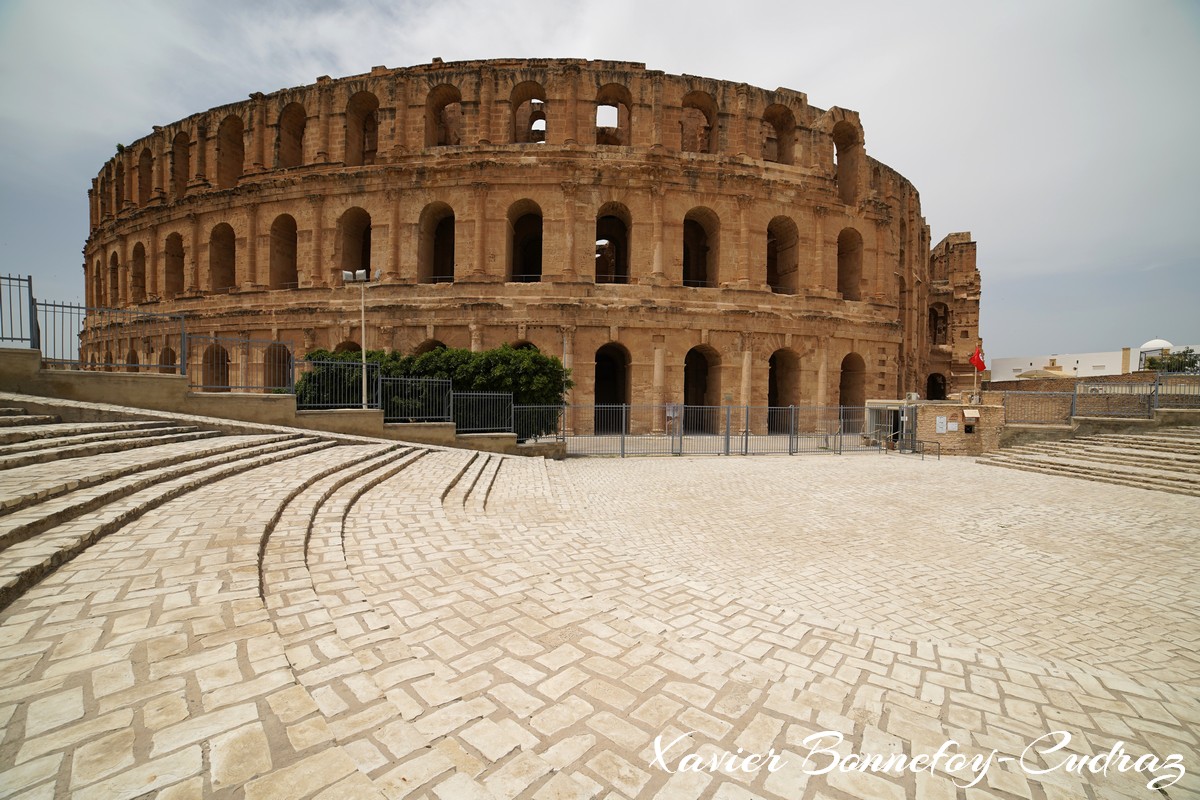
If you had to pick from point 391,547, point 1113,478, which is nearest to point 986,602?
point 391,547

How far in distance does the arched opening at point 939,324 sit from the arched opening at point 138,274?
49.2 m

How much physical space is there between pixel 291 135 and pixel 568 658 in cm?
2740

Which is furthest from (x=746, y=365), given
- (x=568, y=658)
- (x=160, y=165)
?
(x=160, y=165)

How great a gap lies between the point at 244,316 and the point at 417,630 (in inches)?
918

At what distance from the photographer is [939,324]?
3281cm

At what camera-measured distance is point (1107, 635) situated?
12.1ft

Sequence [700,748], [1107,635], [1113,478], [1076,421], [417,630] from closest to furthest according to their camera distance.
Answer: [700,748], [417,630], [1107,635], [1113,478], [1076,421]

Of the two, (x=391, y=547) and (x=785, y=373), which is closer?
(x=391, y=547)

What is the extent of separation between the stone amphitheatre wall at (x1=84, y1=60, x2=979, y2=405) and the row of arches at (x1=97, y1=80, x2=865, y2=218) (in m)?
0.11

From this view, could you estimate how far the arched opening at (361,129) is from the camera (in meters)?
20.0

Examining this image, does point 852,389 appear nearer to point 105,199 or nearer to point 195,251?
point 195,251

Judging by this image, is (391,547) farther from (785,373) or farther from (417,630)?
(785,373)

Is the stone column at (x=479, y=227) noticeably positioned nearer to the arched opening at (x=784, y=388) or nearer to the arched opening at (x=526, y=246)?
the arched opening at (x=526, y=246)

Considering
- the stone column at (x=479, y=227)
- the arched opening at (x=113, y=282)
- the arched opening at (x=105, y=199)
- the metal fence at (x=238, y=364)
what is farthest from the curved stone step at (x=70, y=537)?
the arched opening at (x=105, y=199)
